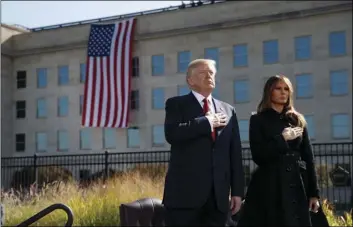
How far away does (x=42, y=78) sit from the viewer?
5253 cm

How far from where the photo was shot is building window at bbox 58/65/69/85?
51094 mm

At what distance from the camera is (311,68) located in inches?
1630

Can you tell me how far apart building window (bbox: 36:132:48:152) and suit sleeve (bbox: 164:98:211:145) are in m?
48.9

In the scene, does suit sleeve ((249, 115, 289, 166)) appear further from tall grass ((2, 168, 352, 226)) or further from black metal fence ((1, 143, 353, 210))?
black metal fence ((1, 143, 353, 210))

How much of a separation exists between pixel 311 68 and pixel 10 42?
28402mm

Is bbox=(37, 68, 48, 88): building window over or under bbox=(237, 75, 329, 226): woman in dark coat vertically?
over

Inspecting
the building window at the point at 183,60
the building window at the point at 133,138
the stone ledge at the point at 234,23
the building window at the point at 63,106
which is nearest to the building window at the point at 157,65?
the building window at the point at 183,60

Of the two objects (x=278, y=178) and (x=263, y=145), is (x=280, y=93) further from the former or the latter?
(x=278, y=178)

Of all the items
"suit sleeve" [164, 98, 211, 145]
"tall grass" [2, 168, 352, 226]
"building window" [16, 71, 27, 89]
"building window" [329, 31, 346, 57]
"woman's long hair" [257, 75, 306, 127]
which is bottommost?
"tall grass" [2, 168, 352, 226]

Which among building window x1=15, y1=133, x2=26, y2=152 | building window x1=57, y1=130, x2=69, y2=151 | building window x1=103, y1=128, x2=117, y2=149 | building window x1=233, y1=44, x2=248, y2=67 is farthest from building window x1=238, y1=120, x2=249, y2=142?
building window x1=15, y1=133, x2=26, y2=152

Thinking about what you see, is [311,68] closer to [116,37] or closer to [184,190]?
[116,37]

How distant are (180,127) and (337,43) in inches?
1515

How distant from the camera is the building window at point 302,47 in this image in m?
41.4

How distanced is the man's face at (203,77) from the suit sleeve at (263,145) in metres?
0.85
